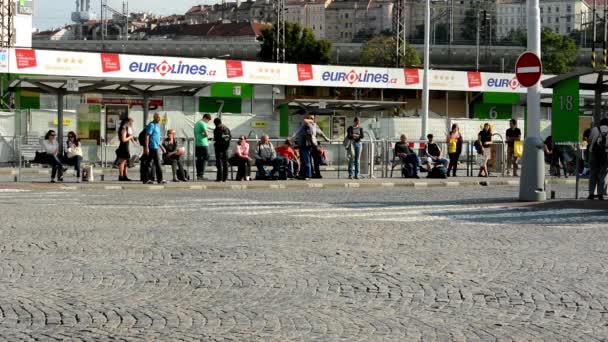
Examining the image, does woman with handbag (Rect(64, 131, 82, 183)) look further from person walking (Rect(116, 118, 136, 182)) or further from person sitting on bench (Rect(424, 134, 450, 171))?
person sitting on bench (Rect(424, 134, 450, 171))

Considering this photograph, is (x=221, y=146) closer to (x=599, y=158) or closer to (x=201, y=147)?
(x=201, y=147)

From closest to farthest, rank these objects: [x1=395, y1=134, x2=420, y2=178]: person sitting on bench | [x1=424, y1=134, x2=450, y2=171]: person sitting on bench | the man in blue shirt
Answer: the man in blue shirt, [x1=395, y1=134, x2=420, y2=178]: person sitting on bench, [x1=424, y1=134, x2=450, y2=171]: person sitting on bench

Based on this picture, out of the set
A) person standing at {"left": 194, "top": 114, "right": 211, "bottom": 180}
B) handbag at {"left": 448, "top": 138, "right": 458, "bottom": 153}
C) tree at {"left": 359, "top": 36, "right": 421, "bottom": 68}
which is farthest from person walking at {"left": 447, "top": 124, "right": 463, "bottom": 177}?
tree at {"left": 359, "top": 36, "right": 421, "bottom": 68}

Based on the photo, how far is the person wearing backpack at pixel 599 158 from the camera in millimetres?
20125

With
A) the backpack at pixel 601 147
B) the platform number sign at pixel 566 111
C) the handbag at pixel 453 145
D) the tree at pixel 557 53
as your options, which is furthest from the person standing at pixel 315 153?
the tree at pixel 557 53

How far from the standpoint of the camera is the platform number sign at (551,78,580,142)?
20922mm

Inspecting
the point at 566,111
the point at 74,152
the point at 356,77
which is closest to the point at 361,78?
the point at 356,77

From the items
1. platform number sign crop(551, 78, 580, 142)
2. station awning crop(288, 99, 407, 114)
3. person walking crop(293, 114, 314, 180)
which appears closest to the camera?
platform number sign crop(551, 78, 580, 142)

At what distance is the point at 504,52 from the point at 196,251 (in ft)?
386

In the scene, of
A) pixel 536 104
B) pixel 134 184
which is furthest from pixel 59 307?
pixel 134 184

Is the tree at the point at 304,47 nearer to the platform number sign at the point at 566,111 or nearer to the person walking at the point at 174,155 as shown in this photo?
the person walking at the point at 174,155

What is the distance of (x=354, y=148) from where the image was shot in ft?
98.3

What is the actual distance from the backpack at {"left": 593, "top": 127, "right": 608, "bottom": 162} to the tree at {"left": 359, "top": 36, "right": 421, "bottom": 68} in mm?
80313

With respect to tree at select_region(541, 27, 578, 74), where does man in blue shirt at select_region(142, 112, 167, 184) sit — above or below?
below
